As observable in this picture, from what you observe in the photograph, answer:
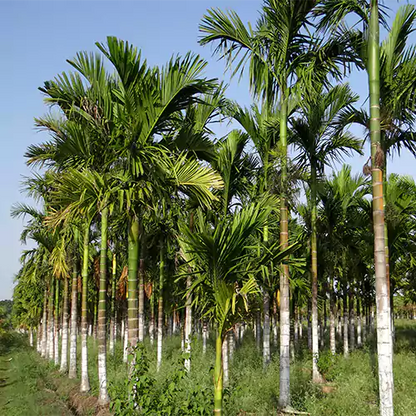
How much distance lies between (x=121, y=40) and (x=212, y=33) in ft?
10.3

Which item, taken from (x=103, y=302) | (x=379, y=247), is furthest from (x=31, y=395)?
(x=379, y=247)

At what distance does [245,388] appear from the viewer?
12344 mm

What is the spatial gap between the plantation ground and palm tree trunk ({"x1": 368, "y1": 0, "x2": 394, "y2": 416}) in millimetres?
2669

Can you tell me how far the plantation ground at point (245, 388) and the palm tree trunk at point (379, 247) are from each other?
2.67 m

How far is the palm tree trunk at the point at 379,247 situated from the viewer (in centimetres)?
836

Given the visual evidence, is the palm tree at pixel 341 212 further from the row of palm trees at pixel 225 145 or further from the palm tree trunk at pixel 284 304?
the palm tree trunk at pixel 284 304

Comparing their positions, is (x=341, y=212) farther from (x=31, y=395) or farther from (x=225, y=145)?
(x=31, y=395)

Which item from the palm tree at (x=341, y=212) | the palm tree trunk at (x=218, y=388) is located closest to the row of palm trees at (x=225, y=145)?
the palm tree trunk at (x=218, y=388)

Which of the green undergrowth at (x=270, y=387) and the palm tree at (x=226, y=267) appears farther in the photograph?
the green undergrowth at (x=270, y=387)

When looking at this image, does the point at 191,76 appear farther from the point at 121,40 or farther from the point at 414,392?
the point at 414,392

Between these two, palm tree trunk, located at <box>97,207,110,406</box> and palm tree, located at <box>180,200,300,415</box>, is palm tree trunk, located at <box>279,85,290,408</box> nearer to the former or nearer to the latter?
palm tree, located at <box>180,200,300,415</box>

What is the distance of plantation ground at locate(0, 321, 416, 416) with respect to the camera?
8084 millimetres

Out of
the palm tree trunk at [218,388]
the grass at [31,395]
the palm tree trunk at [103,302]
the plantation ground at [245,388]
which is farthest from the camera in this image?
the grass at [31,395]

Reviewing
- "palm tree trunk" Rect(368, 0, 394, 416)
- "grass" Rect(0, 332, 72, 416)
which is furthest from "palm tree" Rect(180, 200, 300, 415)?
"grass" Rect(0, 332, 72, 416)
